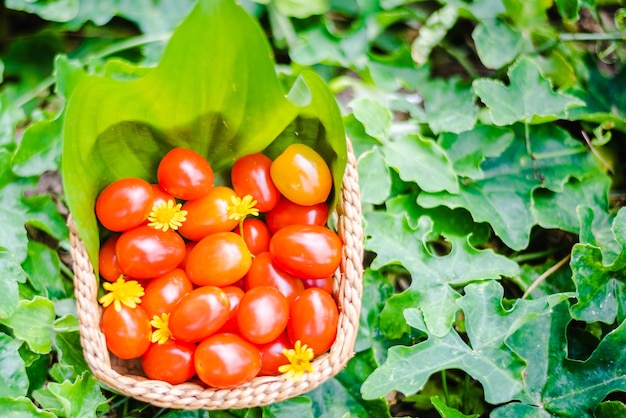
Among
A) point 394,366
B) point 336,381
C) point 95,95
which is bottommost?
point 336,381

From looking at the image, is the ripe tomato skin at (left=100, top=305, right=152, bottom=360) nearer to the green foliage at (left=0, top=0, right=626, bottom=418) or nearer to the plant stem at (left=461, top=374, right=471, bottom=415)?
the green foliage at (left=0, top=0, right=626, bottom=418)

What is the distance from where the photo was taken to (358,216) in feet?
3.94

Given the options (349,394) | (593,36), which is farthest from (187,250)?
(593,36)

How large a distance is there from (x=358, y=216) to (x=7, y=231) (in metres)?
0.74

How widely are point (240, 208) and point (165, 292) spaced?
220 mm

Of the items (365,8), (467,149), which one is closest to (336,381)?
(467,149)

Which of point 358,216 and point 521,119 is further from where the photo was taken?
point 521,119

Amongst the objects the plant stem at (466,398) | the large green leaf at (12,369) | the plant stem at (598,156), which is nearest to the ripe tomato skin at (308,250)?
the plant stem at (466,398)

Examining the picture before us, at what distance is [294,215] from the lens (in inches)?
49.6

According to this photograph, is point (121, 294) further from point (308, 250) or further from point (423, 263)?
point (423, 263)

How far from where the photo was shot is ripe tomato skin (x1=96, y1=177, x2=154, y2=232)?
1.16m

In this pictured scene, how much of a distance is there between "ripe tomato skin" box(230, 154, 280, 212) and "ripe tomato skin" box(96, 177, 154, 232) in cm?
18

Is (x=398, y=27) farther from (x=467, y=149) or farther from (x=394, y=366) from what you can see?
(x=394, y=366)

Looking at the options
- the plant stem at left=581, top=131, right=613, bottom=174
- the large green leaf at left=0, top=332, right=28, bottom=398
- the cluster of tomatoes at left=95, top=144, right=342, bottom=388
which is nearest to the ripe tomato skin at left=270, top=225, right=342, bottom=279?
the cluster of tomatoes at left=95, top=144, right=342, bottom=388
